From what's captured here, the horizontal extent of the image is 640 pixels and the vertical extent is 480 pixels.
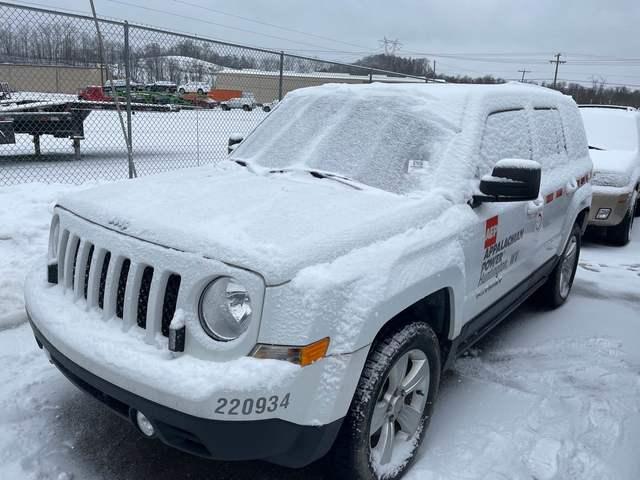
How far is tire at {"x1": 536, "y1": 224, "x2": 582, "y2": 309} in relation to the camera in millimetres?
4836

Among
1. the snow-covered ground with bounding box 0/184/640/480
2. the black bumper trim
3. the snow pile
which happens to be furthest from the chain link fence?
the black bumper trim

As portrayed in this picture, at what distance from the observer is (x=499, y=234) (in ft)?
10.5

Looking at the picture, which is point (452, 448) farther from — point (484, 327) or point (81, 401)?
point (81, 401)

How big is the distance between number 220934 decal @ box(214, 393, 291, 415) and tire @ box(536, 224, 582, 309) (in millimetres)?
3545

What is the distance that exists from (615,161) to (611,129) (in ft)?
4.19

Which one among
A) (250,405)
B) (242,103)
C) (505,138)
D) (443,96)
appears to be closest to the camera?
(250,405)

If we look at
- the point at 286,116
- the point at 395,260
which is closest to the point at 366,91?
the point at 286,116

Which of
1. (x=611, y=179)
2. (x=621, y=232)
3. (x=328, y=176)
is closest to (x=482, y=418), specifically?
(x=328, y=176)

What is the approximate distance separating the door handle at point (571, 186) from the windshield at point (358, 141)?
1752 mm

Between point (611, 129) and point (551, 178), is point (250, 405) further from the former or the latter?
point (611, 129)

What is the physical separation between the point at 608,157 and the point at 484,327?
533cm

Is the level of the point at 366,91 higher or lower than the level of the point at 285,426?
higher

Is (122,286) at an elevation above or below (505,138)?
below

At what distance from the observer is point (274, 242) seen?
212cm
